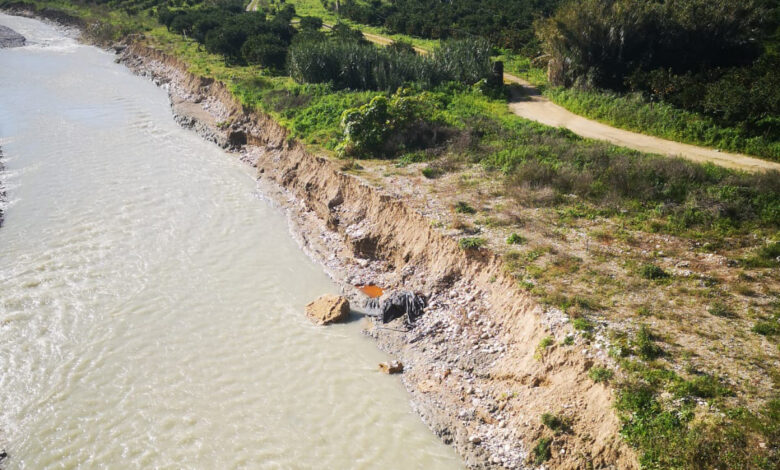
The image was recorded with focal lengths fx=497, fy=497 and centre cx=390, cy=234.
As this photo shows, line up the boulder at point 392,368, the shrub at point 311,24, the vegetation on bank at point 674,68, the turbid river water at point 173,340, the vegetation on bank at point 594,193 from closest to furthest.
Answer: the vegetation on bank at point 594,193 < the turbid river water at point 173,340 < the boulder at point 392,368 < the vegetation on bank at point 674,68 < the shrub at point 311,24

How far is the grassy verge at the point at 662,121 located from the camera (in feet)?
71.8

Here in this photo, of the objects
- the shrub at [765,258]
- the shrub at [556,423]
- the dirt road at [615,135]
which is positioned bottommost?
the shrub at [556,423]

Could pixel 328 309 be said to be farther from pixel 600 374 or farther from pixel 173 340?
pixel 600 374

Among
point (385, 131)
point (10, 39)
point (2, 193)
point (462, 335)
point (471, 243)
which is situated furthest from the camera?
point (10, 39)

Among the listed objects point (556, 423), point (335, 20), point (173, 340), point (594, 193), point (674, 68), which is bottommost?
point (173, 340)

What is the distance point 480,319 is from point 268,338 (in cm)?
675

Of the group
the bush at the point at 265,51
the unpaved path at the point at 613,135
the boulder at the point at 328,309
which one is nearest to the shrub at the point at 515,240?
the boulder at the point at 328,309

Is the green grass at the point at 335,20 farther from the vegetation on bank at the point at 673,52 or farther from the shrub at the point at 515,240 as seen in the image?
the shrub at the point at 515,240

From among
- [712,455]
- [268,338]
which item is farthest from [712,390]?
[268,338]

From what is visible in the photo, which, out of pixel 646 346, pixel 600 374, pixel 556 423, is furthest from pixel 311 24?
pixel 556 423

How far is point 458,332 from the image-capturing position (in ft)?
49.0

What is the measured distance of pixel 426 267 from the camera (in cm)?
1744

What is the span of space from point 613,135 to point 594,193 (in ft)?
26.7

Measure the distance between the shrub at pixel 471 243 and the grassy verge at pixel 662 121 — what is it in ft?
46.0
